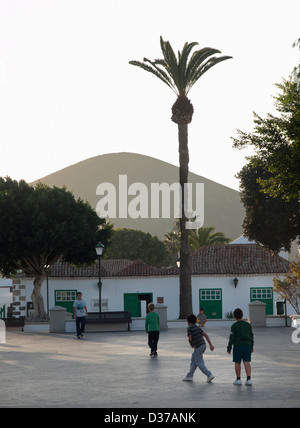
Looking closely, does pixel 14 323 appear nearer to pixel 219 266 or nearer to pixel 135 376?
pixel 219 266

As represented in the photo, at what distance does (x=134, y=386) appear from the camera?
13734 mm

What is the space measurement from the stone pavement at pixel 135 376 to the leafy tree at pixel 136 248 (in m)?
71.9

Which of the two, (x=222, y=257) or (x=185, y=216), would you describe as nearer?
(x=185, y=216)

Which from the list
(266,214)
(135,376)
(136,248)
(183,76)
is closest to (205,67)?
(183,76)

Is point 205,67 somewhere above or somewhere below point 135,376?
above

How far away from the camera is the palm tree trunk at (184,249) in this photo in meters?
39.2

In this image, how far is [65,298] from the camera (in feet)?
181

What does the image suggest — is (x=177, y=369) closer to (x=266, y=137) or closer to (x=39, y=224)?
(x=266, y=137)

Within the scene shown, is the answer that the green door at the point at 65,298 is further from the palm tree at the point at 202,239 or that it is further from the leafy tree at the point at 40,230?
the palm tree at the point at 202,239

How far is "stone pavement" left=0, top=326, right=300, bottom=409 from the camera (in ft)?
38.8

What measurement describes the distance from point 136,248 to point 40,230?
55901 mm
